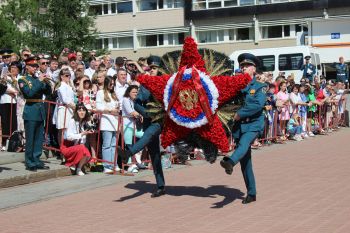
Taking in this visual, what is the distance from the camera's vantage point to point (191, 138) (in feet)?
33.2

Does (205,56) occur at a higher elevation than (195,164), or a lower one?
higher

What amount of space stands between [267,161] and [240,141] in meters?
5.56

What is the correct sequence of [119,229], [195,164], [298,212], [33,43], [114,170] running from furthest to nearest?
[33,43] < [195,164] < [114,170] < [298,212] < [119,229]

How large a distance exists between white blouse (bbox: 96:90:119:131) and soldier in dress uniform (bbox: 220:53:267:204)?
4101 millimetres

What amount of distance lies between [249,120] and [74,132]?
467 cm

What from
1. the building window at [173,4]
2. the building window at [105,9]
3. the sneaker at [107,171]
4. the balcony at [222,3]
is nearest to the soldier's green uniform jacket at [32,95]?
the sneaker at [107,171]

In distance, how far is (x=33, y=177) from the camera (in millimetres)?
12086

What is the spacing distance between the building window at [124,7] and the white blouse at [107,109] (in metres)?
50.1

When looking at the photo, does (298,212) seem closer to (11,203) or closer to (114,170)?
(11,203)

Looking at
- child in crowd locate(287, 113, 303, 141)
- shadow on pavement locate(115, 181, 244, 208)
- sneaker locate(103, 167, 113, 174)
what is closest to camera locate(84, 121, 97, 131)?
sneaker locate(103, 167, 113, 174)

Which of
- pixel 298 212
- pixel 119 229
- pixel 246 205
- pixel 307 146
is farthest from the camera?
pixel 307 146

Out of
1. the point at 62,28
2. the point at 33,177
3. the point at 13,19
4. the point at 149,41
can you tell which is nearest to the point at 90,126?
the point at 33,177

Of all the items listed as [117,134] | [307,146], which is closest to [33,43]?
[307,146]

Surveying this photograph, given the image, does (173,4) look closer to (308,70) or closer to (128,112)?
(308,70)
